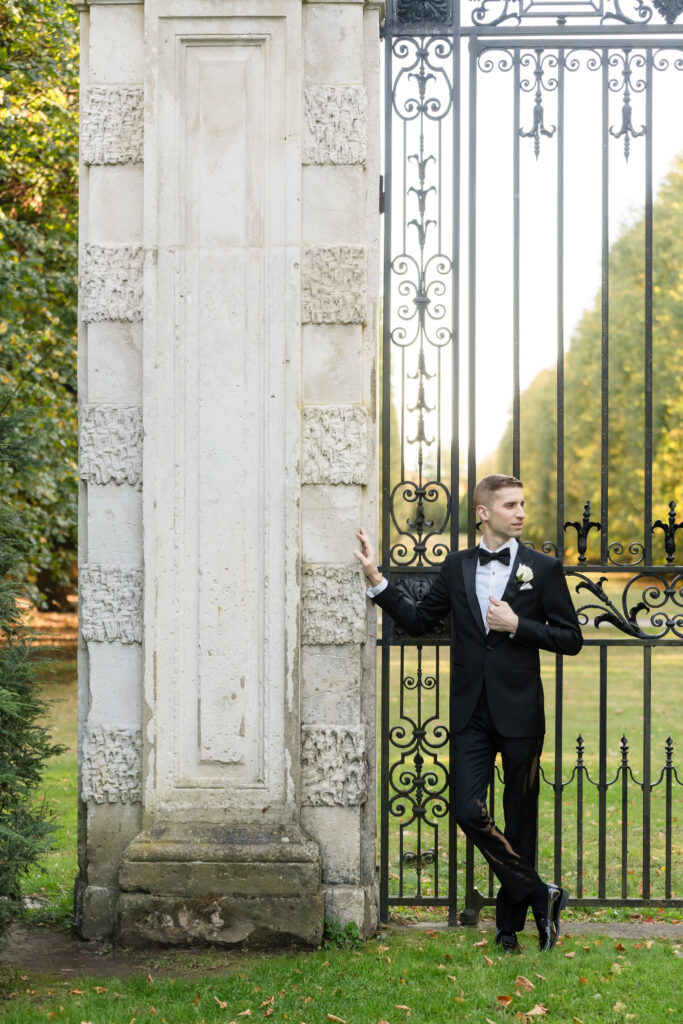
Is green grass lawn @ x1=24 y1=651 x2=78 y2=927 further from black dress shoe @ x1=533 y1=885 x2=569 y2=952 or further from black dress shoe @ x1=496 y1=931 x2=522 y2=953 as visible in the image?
black dress shoe @ x1=533 y1=885 x2=569 y2=952

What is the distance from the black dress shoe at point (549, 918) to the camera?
464 cm

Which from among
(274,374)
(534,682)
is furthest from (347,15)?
(534,682)

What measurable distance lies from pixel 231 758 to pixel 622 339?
80.3 ft

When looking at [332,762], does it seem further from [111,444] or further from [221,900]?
[111,444]

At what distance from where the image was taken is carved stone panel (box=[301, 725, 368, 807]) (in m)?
4.88

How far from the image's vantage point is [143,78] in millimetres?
4926

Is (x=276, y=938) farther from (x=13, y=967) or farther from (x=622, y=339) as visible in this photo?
(x=622, y=339)

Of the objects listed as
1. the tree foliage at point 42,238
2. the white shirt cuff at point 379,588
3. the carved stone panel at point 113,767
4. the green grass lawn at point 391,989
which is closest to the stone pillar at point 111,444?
the carved stone panel at point 113,767

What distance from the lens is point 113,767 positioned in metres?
4.93

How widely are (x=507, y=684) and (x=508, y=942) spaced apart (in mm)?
1135

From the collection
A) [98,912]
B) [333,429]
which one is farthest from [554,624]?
[98,912]

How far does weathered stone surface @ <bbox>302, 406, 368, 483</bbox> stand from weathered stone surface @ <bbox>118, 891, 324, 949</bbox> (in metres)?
1.87

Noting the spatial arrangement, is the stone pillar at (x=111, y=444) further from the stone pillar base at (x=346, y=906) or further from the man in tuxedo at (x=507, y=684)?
the man in tuxedo at (x=507, y=684)

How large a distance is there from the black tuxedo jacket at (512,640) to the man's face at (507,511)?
Answer: 0.12 metres
